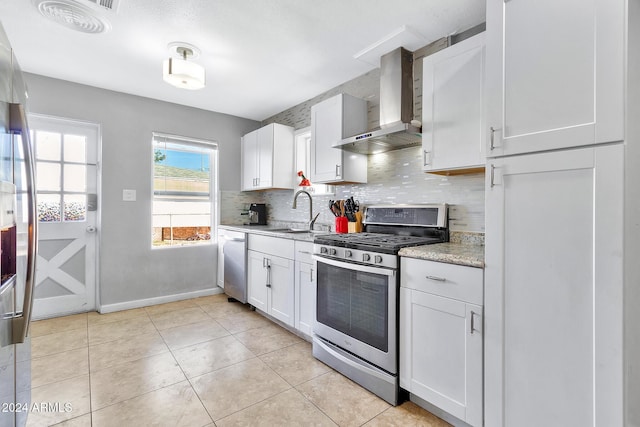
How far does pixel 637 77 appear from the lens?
1125mm

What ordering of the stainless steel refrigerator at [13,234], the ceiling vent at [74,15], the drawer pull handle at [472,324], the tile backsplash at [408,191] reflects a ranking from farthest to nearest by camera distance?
the tile backsplash at [408,191]
the ceiling vent at [74,15]
the drawer pull handle at [472,324]
the stainless steel refrigerator at [13,234]

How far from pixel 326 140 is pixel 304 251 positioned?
1069 mm

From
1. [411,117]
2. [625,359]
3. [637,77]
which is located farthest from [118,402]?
[637,77]

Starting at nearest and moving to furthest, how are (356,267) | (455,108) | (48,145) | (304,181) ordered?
1. (455,108)
2. (356,267)
3. (48,145)
4. (304,181)

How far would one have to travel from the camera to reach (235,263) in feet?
11.7

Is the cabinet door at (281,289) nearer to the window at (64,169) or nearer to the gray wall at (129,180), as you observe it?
the gray wall at (129,180)

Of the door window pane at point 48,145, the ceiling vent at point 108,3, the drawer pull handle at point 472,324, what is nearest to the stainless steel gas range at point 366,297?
the drawer pull handle at point 472,324

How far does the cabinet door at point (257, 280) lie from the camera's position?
307cm

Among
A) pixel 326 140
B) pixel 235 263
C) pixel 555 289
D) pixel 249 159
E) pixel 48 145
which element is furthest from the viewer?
pixel 249 159

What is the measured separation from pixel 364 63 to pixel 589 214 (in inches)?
84.3

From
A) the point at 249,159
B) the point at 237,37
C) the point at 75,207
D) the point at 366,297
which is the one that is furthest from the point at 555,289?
the point at 75,207

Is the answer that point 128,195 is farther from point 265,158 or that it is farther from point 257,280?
point 257,280

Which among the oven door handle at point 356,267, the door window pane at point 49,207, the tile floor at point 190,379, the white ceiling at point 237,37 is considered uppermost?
the white ceiling at point 237,37

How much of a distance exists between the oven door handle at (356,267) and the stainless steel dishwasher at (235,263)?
52.1 inches
